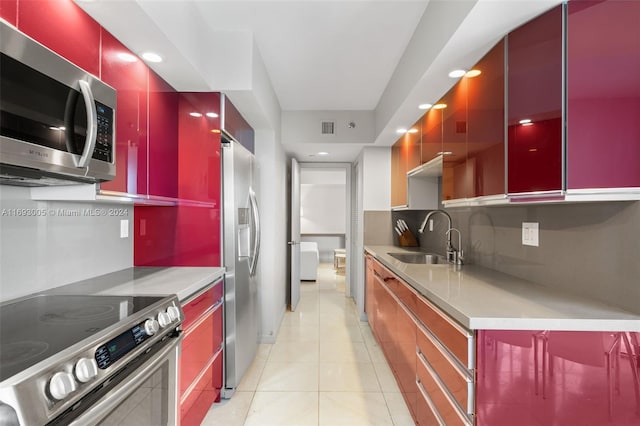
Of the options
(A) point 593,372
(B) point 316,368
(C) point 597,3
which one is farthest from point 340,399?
(C) point 597,3

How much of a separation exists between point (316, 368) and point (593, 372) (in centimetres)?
205

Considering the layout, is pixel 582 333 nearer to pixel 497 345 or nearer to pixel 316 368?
pixel 497 345

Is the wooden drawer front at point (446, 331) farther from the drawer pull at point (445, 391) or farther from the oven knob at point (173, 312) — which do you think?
the oven knob at point (173, 312)

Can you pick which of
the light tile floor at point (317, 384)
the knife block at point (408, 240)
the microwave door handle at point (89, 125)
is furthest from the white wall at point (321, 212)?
the microwave door handle at point (89, 125)

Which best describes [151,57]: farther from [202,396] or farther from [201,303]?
[202,396]

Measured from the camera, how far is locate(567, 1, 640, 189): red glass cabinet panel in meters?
1.17

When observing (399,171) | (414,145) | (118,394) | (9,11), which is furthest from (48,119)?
(399,171)

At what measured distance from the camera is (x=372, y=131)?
152 inches

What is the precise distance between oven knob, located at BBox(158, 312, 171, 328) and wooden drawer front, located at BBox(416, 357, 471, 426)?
1.28m

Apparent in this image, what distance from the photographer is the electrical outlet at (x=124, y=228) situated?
2039 millimetres

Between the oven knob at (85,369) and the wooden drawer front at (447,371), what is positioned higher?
the oven knob at (85,369)

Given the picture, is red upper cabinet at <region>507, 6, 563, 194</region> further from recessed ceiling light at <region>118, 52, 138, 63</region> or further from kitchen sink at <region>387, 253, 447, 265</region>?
recessed ceiling light at <region>118, 52, 138, 63</region>

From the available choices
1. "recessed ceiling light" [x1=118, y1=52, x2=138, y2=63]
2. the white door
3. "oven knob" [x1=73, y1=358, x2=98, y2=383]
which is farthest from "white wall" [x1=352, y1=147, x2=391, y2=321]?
"oven knob" [x1=73, y1=358, x2=98, y2=383]

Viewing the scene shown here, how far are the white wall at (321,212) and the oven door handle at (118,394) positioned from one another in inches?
299
